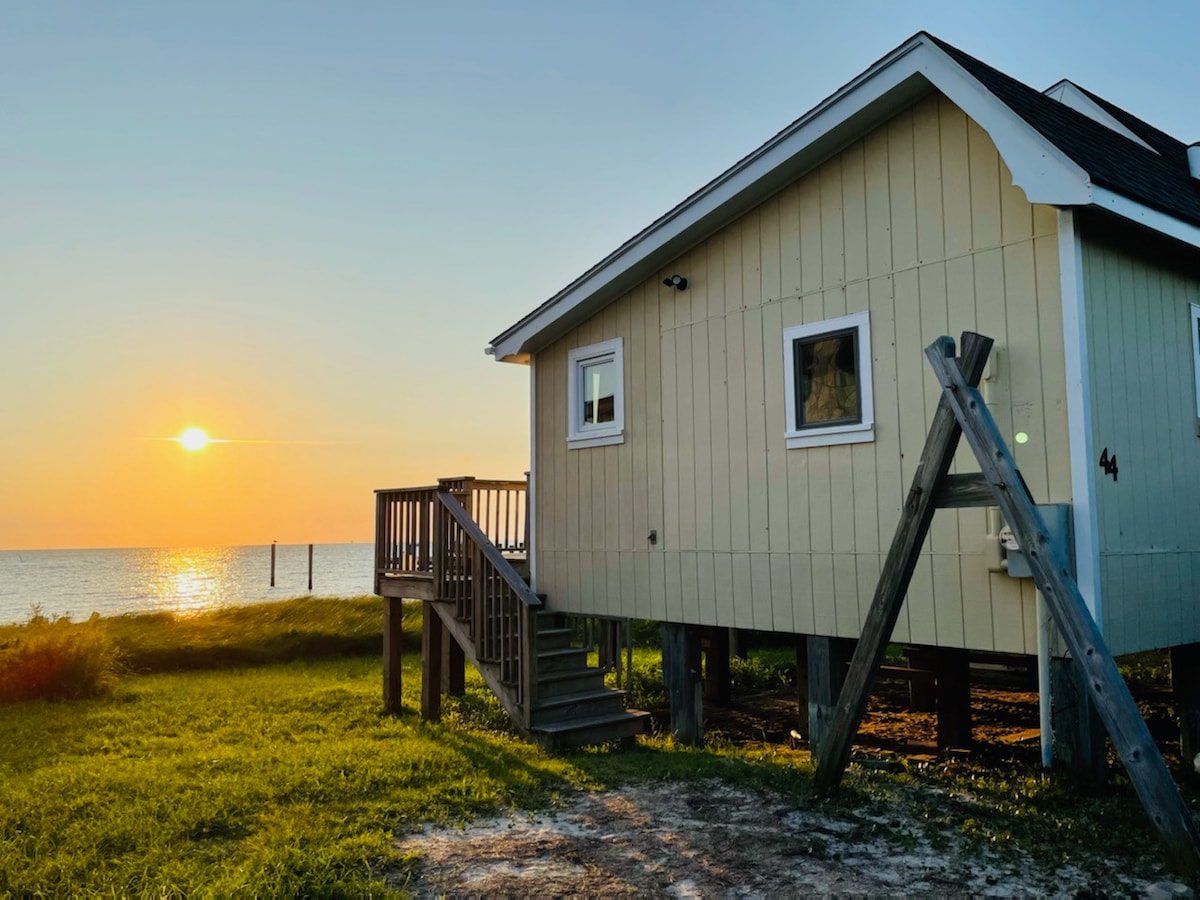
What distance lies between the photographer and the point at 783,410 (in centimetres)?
775

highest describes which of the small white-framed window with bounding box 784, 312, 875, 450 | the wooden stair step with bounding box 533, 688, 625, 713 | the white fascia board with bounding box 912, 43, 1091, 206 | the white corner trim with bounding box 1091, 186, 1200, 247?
the white fascia board with bounding box 912, 43, 1091, 206

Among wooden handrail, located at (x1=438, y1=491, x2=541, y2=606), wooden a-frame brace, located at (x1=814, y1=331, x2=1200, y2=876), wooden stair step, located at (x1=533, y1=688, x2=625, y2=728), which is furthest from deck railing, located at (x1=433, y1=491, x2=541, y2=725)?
wooden a-frame brace, located at (x1=814, y1=331, x2=1200, y2=876)

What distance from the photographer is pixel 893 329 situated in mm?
7020

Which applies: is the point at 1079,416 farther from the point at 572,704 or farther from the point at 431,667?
the point at 431,667

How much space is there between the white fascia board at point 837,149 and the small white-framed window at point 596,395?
499mm

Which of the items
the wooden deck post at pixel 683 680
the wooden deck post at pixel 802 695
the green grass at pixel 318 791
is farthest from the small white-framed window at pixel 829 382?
the wooden deck post at pixel 802 695

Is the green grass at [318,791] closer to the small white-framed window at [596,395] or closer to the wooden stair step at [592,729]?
the wooden stair step at [592,729]

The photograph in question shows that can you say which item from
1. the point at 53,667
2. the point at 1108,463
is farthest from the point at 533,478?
the point at 53,667

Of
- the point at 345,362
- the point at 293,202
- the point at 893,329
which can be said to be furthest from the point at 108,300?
the point at 893,329

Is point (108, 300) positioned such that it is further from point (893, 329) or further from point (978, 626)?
point (978, 626)

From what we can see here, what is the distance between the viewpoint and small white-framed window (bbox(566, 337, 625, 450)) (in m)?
9.35

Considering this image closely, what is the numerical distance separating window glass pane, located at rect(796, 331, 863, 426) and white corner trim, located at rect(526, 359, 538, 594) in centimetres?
363

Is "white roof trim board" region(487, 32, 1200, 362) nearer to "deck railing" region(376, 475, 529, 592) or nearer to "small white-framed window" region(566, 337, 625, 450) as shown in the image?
"small white-framed window" region(566, 337, 625, 450)

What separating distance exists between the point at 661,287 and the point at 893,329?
2666 millimetres
